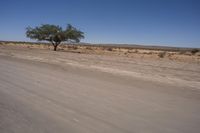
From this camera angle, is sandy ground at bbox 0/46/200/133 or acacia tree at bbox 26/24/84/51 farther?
acacia tree at bbox 26/24/84/51

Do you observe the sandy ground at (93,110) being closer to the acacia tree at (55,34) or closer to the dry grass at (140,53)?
the dry grass at (140,53)

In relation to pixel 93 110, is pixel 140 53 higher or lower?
lower

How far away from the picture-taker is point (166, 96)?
8375 millimetres

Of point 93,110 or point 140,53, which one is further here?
point 140,53

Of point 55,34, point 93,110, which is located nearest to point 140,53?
point 55,34

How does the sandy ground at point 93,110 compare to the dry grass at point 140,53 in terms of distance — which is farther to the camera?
the dry grass at point 140,53

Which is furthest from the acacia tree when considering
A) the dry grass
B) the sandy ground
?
the sandy ground

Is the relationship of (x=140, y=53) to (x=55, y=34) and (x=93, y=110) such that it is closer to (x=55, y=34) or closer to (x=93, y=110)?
(x=55, y=34)

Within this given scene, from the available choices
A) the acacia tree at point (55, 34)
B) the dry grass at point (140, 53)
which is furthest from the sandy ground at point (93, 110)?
the acacia tree at point (55, 34)

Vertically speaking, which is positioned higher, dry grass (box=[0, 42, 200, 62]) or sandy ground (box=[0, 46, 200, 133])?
sandy ground (box=[0, 46, 200, 133])

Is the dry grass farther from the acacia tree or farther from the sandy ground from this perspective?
the sandy ground

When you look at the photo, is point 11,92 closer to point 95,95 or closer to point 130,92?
point 95,95

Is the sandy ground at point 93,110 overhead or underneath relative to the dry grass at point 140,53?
overhead

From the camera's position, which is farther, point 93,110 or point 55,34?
point 55,34
